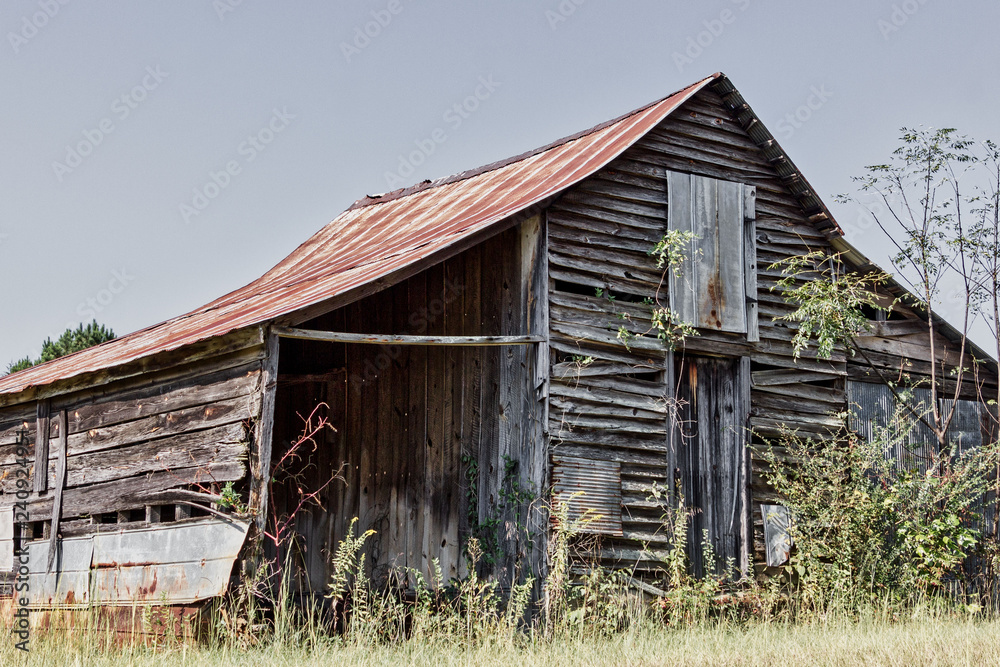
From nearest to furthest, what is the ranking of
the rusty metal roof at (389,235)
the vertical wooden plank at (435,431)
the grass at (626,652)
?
the grass at (626,652), the rusty metal roof at (389,235), the vertical wooden plank at (435,431)

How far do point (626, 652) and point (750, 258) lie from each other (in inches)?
193

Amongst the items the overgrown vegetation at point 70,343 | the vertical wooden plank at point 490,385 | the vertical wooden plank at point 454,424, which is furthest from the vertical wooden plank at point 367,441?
the overgrown vegetation at point 70,343

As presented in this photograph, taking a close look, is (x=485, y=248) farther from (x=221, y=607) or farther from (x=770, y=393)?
(x=221, y=607)

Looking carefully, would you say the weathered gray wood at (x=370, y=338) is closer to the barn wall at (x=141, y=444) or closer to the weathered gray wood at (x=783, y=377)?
the barn wall at (x=141, y=444)

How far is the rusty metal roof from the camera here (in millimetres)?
8297

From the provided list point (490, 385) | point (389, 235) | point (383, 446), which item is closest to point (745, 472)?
point (490, 385)

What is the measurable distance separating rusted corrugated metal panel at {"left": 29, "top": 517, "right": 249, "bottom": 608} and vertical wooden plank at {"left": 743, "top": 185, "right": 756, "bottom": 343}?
551 cm

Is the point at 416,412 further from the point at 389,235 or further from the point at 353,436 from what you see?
the point at 389,235

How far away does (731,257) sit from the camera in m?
10.4

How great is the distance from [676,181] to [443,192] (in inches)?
150

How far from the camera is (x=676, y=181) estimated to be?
1038 centimetres

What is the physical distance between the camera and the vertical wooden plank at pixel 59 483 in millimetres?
9625

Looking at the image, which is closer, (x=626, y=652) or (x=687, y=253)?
(x=626, y=652)

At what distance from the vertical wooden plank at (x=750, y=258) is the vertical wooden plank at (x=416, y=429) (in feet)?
10.7
